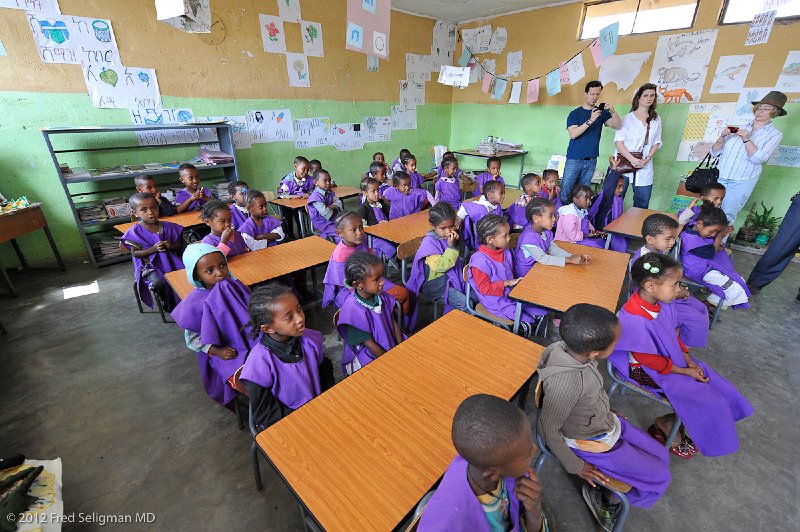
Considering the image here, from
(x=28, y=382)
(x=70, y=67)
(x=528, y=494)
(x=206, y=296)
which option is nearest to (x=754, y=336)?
(x=528, y=494)

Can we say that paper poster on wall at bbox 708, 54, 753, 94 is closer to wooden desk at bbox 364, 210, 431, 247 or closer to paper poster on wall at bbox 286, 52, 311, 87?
wooden desk at bbox 364, 210, 431, 247

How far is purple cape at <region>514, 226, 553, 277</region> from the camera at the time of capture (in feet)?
8.29

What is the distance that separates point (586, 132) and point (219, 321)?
428 cm

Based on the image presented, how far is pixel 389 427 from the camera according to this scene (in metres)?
1.15

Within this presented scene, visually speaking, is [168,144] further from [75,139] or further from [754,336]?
[754,336]

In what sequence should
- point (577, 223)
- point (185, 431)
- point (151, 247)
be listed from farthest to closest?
point (577, 223)
point (151, 247)
point (185, 431)

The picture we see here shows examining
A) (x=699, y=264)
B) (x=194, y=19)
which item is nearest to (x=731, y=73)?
(x=699, y=264)

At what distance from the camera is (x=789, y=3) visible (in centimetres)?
408

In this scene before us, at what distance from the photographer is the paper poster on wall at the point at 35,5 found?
3.34 metres

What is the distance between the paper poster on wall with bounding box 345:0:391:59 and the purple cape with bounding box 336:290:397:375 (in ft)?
5.06

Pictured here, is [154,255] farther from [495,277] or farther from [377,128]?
[377,128]

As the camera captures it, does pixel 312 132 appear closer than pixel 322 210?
No

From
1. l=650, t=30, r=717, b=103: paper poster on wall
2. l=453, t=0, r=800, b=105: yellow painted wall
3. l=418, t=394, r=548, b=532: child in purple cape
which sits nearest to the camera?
l=418, t=394, r=548, b=532: child in purple cape

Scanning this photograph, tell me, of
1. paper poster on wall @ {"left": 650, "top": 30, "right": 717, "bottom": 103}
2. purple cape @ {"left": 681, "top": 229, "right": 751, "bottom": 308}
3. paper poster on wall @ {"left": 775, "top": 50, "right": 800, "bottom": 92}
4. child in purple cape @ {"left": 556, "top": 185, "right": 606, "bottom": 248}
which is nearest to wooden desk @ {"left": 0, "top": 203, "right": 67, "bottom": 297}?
child in purple cape @ {"left": 556, "top": 185, "right": 606, "bottom": 248}
